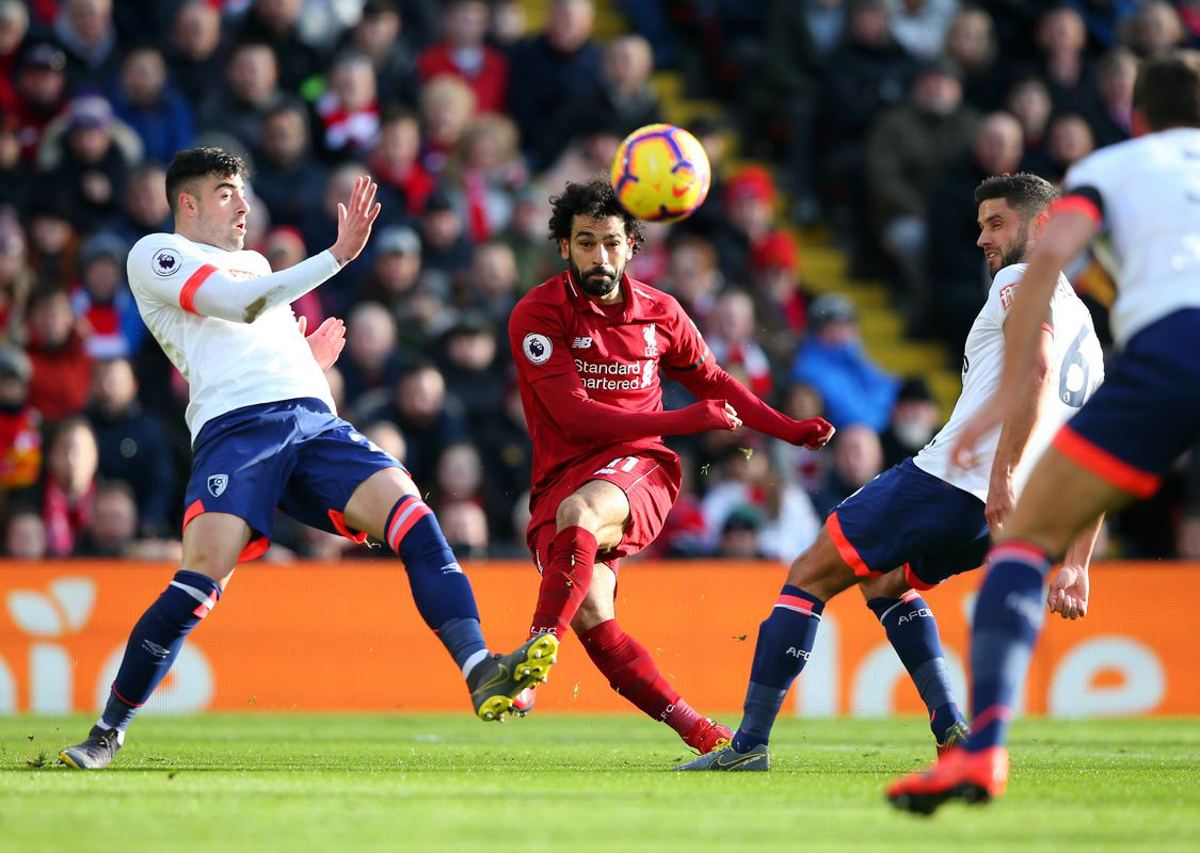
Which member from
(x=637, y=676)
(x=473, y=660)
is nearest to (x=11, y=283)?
(x=637, y=676)

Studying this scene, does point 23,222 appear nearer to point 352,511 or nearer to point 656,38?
point 656,38

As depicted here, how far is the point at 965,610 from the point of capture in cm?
1211

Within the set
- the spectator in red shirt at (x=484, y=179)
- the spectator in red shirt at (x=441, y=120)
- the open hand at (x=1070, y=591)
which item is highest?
the spectator in red shirt at (x=441, y=120)

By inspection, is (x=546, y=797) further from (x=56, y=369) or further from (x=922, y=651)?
(x=56, y=369)

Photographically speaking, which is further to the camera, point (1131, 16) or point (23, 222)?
point (1131, 16)

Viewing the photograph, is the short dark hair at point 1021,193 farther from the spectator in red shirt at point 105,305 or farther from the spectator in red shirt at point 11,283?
the spectator in red shirt at point 11,283

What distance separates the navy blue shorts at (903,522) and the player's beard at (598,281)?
143 centimetres

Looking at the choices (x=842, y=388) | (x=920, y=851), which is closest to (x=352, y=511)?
(x=920, y=851)

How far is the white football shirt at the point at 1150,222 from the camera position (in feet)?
16.8

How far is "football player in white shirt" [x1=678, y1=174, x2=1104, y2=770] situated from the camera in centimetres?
694

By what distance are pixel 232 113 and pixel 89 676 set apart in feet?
16.4

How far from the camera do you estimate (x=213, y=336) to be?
278 inches

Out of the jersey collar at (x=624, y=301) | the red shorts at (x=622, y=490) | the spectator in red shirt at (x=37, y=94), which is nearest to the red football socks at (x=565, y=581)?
the red shorts at (x=622, y=490)

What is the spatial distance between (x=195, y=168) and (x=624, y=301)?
6.26ft
